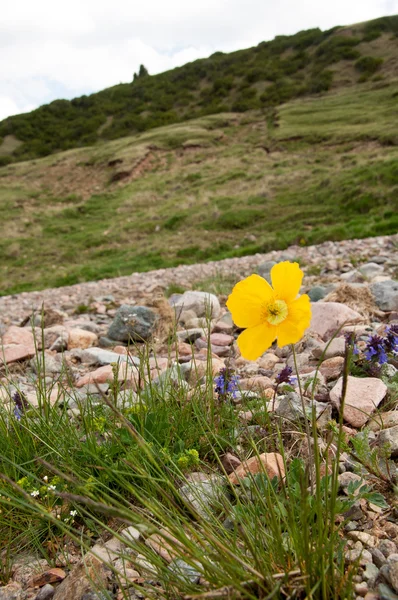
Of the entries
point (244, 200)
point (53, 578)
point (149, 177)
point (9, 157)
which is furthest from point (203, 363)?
point (9, 157)

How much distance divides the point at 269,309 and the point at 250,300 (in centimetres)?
7

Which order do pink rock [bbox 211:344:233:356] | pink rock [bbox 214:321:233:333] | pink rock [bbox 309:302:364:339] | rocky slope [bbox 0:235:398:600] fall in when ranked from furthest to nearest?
pink rock [bbox 214:321:233:333] < pink rock [bbox 211:344:233:356] < pink rock [bbox 309:302:364:339] < rocky slope [bbox 0:235:398:600]

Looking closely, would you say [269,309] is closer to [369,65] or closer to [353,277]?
[353,277]

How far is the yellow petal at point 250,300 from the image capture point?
1.43 meters

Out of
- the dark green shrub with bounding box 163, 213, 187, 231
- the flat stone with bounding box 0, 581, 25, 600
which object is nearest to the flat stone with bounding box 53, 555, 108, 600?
the flat stone with bounding box 0, 581, 25, 600

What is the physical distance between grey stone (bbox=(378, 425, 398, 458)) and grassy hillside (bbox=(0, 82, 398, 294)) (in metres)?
10.6

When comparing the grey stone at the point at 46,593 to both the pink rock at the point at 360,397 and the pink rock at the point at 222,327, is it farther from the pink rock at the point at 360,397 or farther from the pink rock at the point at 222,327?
the pink rock at the point at 222,327

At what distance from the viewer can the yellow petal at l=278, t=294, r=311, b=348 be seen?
1292mm

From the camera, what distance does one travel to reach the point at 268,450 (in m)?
1.99

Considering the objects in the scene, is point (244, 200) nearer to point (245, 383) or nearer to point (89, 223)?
point (89, 223)

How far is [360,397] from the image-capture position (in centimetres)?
219

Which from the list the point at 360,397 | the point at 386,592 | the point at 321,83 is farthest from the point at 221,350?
the point at 321,83

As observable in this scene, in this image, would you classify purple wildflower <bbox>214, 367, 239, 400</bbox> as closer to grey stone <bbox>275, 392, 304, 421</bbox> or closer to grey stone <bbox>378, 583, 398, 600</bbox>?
grey stone <bbox>275, 392, 304, 421</bbox>

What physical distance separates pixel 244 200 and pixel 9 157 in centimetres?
3539
